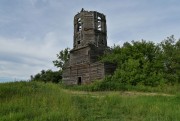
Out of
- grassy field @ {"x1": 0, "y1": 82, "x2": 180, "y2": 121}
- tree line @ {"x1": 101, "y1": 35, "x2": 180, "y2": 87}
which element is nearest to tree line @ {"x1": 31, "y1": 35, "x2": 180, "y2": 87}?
tree line @ {"x1": 101, "y1": 35, "x2": 180, "y2": 87}

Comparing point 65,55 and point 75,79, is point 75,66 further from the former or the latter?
point 65,55

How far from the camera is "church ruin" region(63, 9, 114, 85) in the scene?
32844mm

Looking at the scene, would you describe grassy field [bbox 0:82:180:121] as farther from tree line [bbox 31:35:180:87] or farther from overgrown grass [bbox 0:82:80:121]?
tree line [bbox 31:35:180:87]

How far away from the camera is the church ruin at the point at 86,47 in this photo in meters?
32.8

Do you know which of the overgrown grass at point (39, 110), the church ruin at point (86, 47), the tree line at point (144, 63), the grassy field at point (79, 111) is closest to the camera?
the overgrown grass at point (39, 110)

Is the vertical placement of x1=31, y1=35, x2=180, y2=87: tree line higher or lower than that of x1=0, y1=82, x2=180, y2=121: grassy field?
higher

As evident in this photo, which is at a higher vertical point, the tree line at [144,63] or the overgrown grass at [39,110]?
the tree line at [144,63]

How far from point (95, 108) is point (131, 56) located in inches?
746

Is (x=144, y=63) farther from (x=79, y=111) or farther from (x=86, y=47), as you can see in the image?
(x=79, y=111)

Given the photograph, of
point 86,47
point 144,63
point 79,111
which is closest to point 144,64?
point 144,63

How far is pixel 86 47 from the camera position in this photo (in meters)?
33.6

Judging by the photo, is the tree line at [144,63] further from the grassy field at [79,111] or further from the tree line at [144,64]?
the grassy field at [79,111]

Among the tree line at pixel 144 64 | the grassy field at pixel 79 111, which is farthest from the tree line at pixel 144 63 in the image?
the grassy field at pixel 79 111

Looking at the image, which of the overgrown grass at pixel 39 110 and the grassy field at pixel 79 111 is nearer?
the overgrown grass at pixel 39 110
